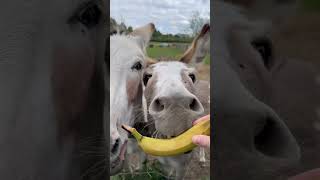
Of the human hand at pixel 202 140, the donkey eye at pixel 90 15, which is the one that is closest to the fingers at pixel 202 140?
the human hand at pixel 202 140

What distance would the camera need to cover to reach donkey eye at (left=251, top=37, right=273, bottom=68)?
3.65m

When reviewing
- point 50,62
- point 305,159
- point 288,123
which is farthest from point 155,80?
point 305,159

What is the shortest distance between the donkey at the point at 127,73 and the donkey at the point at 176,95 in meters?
0.07

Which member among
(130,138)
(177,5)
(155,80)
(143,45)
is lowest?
(130,138)

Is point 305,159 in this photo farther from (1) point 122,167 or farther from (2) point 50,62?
(2) point 50,62

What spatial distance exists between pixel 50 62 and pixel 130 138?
0.85m

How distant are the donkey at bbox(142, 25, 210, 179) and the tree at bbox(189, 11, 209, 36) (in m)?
0.04

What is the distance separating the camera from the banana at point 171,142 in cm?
371

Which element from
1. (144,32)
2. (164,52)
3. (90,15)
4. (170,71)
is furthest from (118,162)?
(90,15)

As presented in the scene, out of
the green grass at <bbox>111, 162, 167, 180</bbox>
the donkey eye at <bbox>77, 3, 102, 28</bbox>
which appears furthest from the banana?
the donkey eye at <bbox>77, 3, 102, 28</bbox>

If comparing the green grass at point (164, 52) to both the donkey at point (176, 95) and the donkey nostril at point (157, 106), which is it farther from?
the donkey nostril at point (157, 106)

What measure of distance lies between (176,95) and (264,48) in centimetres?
75

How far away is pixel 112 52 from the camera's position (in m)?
3.76

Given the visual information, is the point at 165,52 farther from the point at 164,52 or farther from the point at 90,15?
the point at 90,15
